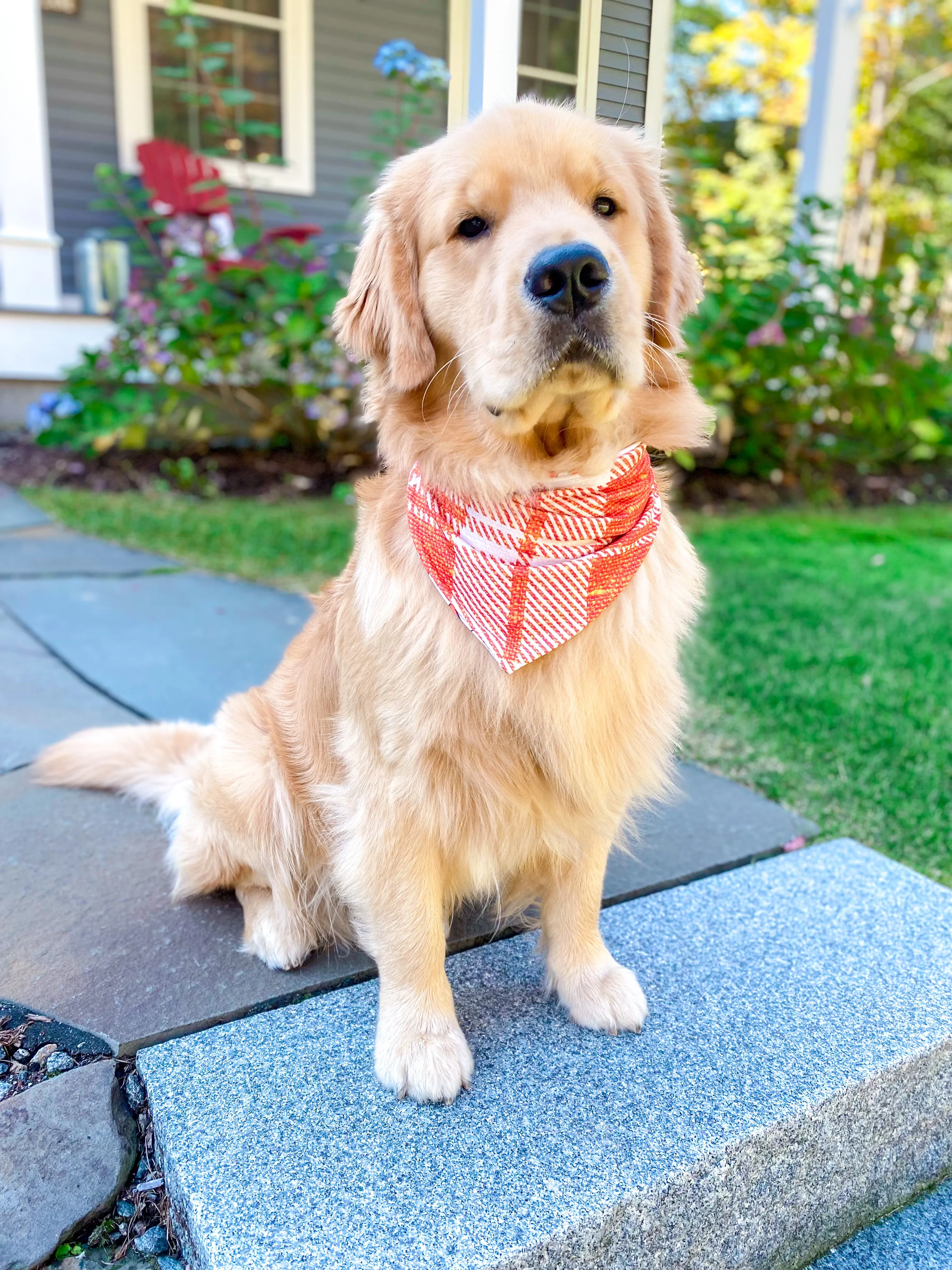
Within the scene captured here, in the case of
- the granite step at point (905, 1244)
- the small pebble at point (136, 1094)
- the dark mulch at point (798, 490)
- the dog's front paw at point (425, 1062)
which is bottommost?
the granite step at point (905, 1244)

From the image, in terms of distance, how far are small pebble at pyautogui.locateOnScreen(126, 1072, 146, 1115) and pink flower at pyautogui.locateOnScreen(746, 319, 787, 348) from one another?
552 centimetres

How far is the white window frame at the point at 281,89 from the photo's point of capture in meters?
8.22

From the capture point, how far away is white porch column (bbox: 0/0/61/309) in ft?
22.8

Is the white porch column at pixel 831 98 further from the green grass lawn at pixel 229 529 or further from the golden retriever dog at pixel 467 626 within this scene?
the golden retriever dog at pixel 467 626

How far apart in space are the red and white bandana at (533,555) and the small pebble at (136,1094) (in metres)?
0.99

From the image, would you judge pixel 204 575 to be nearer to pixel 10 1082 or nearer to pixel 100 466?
pixel 100 466

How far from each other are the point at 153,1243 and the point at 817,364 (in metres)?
6.39

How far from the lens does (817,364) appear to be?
6.38 metres

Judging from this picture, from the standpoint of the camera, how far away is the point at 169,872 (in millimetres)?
2213

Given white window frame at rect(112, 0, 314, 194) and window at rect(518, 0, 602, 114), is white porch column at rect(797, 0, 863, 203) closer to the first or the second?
white window frame at rect(112, 0, 314, 194)

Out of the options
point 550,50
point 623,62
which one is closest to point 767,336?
point 550,50

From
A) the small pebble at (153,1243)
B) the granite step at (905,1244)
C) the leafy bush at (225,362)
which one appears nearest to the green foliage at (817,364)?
the leafy bush at (225,362)

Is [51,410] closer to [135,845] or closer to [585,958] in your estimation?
[135,845]

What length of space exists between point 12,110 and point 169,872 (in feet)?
24.2
